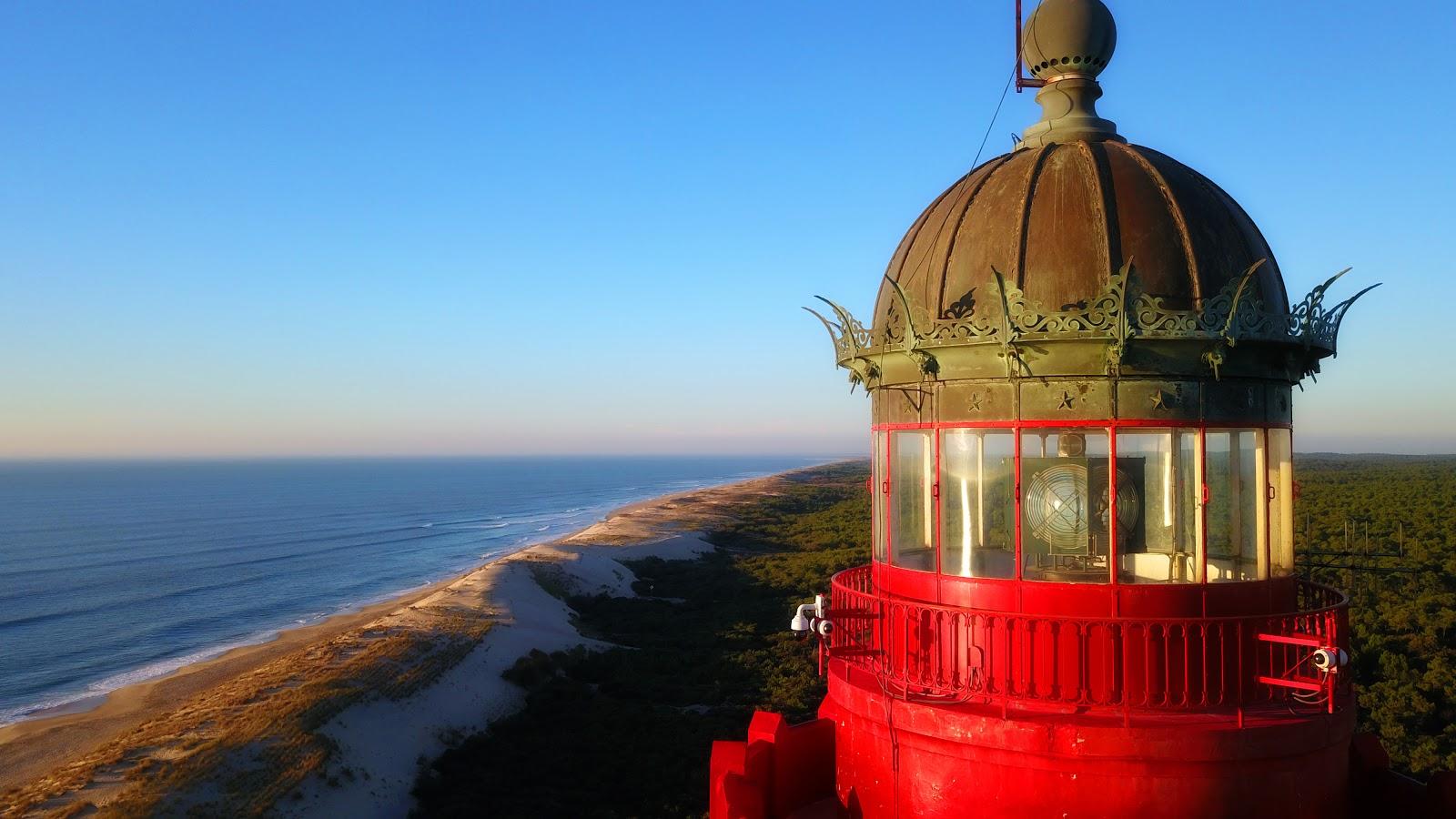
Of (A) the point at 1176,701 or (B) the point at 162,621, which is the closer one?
(A) the point at 1176,701

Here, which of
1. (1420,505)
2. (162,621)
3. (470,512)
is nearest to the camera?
(162,621)

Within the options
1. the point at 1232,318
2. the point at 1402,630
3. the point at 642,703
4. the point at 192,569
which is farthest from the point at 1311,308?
the point at 192,569

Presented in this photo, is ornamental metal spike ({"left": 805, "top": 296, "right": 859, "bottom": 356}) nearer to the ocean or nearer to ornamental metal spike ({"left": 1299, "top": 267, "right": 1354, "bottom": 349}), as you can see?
ornamental metal spike ({"left": 1299, "top": 267, "right": 1354, "bottom": 349})

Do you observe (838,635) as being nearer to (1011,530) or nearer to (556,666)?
(1011,530)

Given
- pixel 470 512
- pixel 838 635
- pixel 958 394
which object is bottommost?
pixel 470 512

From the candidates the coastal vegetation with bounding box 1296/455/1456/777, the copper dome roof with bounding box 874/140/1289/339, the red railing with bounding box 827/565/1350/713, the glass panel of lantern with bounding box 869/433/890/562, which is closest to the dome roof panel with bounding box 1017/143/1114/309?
the copper dome roof with bounding box 874/140/1289/339

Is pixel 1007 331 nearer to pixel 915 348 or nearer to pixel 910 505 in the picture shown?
pixel 915 348

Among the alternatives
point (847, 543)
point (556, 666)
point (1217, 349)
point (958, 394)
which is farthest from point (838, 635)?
point (847, 543)
